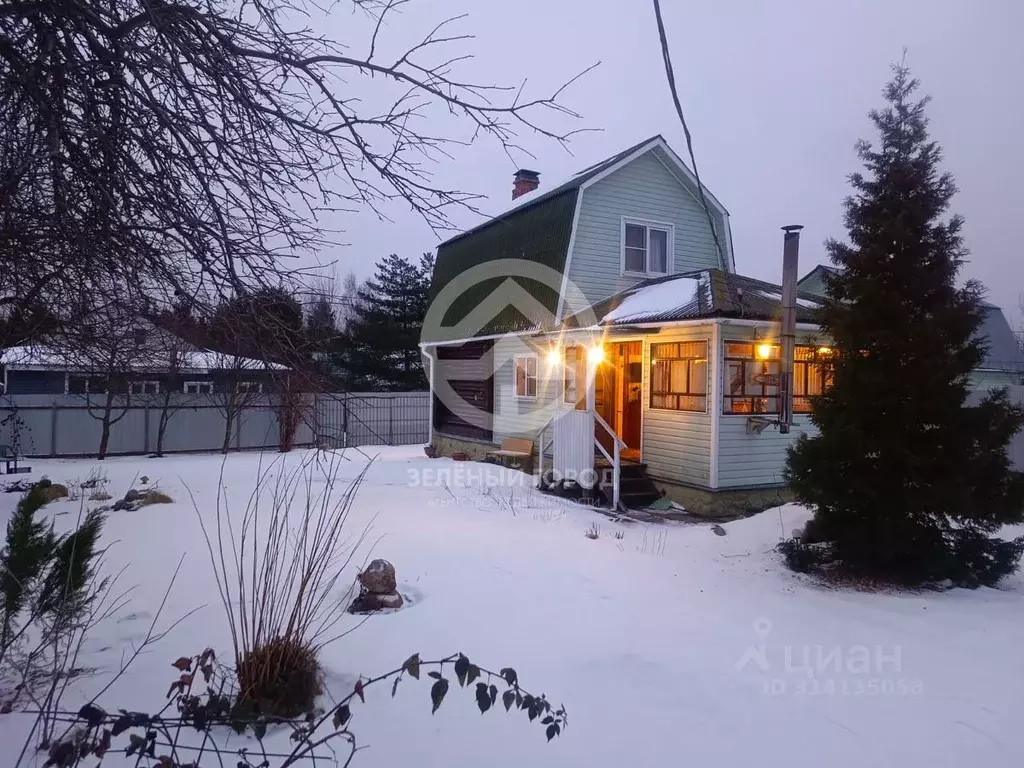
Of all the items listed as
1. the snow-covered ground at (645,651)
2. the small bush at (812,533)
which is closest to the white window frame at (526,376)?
the snow-covered ground at (645,651)

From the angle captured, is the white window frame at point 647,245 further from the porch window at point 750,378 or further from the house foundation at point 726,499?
the house foundation at point 726,499

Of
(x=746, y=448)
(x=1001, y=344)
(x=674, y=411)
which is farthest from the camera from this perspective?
(x=1001, y=344)

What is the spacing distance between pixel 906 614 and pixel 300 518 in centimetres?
604

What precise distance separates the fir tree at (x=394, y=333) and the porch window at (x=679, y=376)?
17597 mm

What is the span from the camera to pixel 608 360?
39.4ft

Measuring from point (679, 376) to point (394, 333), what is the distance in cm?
1917

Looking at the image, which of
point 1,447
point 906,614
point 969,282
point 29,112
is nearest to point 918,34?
point 969,282

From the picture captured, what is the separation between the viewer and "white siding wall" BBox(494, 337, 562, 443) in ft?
41.9

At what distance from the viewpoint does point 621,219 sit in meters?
12.8

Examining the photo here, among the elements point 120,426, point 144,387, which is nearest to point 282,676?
point 144,387

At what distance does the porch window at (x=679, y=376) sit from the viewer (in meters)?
9.90

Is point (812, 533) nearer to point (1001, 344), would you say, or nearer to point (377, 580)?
point (377, 580)

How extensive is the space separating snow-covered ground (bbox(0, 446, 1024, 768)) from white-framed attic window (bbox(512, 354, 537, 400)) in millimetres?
6053

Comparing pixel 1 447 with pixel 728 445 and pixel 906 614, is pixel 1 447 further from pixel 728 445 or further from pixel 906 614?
pixel 906 614
